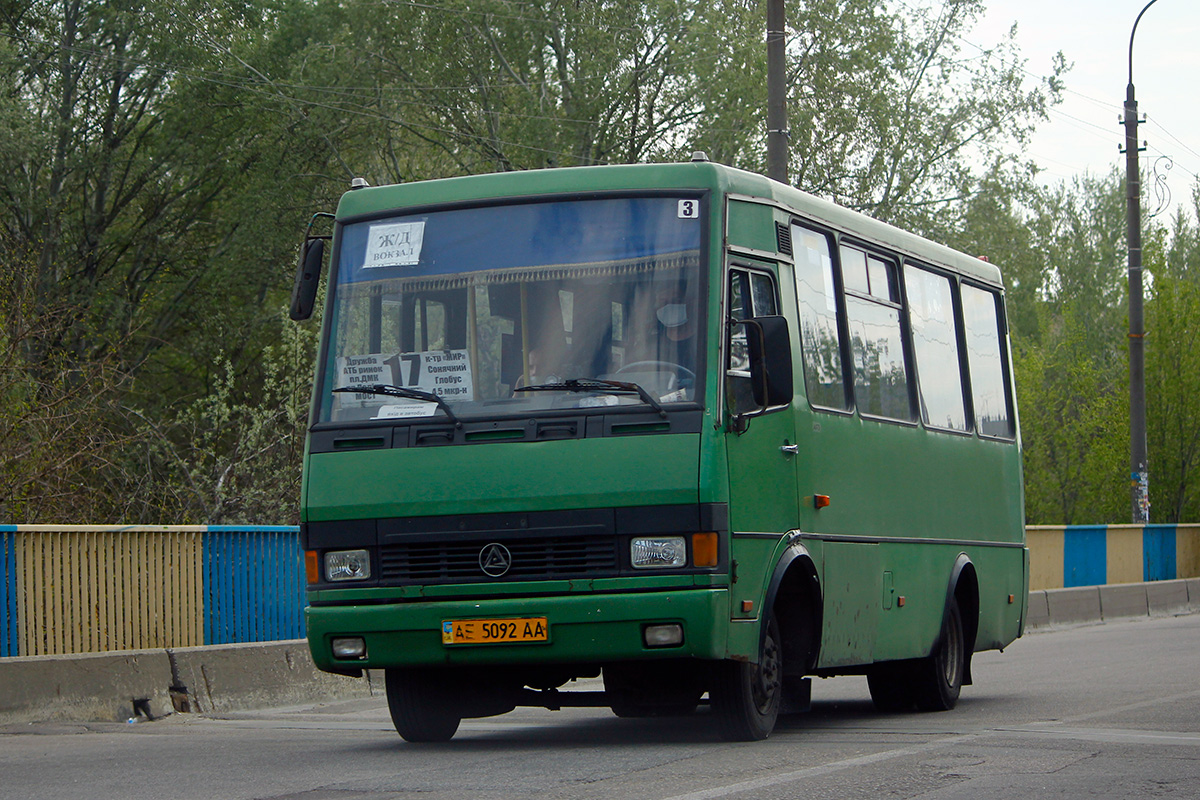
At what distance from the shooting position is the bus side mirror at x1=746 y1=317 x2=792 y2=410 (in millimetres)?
8836

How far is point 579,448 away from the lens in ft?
28.6

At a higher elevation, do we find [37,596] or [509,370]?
[509,370]

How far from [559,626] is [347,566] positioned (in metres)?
1.19

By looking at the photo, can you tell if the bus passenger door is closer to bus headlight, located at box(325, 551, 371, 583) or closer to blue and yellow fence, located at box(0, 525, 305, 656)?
bus headlight, located at box(325, 551, 371, 583)

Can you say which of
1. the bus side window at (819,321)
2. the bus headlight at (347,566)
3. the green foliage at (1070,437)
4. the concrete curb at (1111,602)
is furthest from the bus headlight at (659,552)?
the green foliage at (1070,437)

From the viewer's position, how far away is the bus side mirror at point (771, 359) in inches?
348

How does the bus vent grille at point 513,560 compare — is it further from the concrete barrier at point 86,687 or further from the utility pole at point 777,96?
the utility pole at point 777,96

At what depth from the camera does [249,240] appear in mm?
33281

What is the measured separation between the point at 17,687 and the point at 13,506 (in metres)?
5.90

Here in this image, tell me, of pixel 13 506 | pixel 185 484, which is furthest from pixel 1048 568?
pixel 13 506

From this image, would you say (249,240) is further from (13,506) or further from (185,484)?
(13,506)

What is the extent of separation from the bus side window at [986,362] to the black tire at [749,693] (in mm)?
4223

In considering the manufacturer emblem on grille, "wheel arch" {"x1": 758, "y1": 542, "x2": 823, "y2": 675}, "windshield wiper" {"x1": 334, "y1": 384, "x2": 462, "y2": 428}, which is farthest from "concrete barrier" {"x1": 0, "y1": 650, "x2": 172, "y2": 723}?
"wheel arch" {"x1": 758, "y1": 542, "x2": 823, "y2": 675}

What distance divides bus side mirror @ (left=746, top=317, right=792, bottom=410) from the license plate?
5.09 feet
